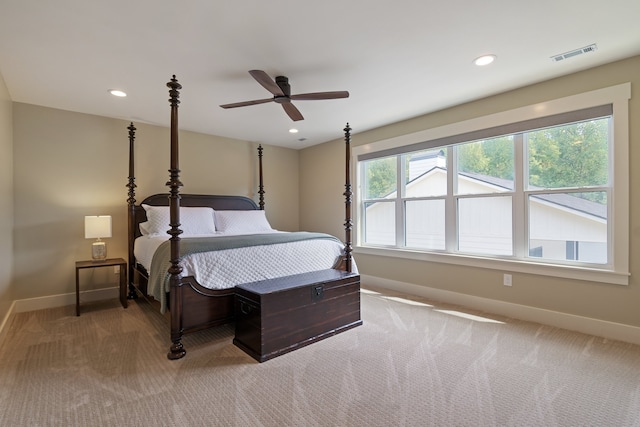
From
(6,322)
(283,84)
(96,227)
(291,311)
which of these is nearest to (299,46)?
(283,84)

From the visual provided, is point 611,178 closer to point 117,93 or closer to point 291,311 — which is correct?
point 291,311

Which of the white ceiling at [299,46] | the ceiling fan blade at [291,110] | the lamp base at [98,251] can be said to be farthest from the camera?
the lamp base at [98,251]

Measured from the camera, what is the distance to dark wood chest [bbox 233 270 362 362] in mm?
2389

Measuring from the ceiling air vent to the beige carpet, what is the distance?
2449 mm

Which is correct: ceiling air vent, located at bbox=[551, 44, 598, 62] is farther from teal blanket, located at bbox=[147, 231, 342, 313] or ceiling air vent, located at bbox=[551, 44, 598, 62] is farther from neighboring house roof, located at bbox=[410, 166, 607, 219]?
teal blanket, located at bbox=[147, 231, 342, 313]

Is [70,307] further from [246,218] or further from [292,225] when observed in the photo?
[292,225]

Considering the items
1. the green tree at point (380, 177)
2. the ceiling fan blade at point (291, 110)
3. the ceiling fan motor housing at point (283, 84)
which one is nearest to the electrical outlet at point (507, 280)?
the green tree at point (380, 177)

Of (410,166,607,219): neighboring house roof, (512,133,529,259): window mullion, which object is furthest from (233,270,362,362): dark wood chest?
(410,166,607,219): neighboring house roof

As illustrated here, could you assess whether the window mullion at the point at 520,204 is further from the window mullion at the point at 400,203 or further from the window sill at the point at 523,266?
the window mullion at the point at 400,203

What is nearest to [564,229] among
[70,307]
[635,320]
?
[635,320]

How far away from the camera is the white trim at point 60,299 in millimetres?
3552

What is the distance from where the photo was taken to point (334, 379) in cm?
209

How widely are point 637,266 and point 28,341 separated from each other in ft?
17.5

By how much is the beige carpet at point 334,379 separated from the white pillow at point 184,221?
1218 millimetres
